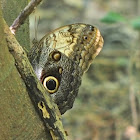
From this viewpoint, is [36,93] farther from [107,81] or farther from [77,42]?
[107,81]

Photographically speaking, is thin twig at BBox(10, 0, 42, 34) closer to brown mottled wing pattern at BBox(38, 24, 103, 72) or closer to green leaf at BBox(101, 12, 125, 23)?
brown mottled wing pattern at BBox(38, 24, 103, 72)

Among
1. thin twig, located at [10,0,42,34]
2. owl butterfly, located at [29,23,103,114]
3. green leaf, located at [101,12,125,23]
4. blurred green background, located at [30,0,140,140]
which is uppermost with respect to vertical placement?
thin twig, located at [10,0,42,34]

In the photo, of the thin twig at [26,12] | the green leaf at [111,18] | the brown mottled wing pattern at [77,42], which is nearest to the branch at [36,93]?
the thin twig at [26,12]

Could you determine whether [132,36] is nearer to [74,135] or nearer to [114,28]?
[114,28]

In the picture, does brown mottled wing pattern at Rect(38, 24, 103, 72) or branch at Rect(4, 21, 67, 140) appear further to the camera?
brown mottled wing pattern at Rect(38, 24, 103, 72)

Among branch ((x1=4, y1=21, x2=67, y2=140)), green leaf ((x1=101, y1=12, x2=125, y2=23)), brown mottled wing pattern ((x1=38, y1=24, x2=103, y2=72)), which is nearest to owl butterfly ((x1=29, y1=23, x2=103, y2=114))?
brown mottled wing pattern ((x1=38, y1=24, x2=103, y2=72))

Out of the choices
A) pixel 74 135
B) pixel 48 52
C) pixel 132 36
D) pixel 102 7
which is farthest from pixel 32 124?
pixel 102 7

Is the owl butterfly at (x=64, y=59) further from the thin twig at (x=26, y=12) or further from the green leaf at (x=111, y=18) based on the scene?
the green leaf at (x=111, y=18)
